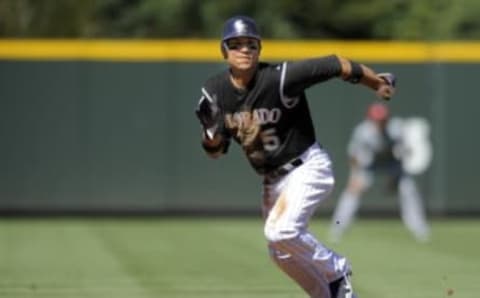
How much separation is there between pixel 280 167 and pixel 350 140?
46.9 ft

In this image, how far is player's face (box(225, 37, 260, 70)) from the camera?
932 centimetres

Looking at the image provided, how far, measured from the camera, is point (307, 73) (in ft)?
30.2

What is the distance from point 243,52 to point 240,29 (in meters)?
0.16

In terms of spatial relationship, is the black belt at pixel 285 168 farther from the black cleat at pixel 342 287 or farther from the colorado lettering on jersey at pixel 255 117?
the black cleat at pixel 342 287

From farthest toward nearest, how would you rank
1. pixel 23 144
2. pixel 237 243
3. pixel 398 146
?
pixel 23 144 → pixel 398 146 → pixel 237 243

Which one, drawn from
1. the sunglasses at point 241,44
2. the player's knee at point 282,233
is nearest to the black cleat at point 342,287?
the player's knee at point 282,233

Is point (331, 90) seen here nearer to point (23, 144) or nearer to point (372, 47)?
point (372, 47)

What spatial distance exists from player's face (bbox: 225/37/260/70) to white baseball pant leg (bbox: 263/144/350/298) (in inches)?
29.6

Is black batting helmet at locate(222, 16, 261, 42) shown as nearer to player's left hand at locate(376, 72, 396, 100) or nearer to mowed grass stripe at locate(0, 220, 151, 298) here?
player's left hand at locate(376, 72, 396, 100)

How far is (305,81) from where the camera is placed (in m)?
9.21

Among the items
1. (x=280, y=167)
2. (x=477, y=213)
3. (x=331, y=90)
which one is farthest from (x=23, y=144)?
(x=280, y=167)

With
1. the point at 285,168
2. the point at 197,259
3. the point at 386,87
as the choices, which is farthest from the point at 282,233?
the point at 197,259

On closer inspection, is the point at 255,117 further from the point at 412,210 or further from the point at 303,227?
the point at 412,210

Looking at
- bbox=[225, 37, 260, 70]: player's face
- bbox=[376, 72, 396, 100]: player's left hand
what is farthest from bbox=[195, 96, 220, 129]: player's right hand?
bbox=[376, 72, 396, 100]: player's left hand
